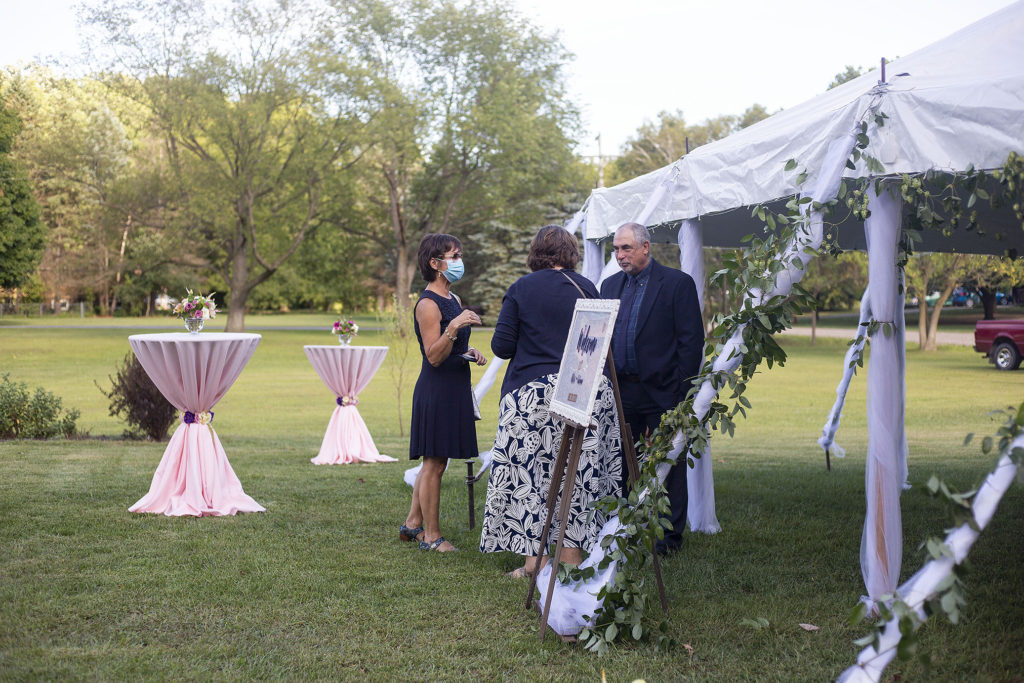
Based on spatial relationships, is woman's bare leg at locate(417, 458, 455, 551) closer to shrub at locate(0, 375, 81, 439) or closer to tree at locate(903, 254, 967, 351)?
shrub at locate(0, 375, 81, 439)

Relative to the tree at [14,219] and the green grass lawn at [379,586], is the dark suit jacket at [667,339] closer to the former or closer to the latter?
the green grass lawn at [379,586]

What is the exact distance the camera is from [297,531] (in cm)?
625

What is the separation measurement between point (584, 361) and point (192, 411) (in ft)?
12.9

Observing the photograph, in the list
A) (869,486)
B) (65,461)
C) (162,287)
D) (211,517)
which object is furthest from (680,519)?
(162,287)

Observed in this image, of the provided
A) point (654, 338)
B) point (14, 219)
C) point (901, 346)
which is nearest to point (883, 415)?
point (901, 346)

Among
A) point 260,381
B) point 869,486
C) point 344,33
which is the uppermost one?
point 344,33

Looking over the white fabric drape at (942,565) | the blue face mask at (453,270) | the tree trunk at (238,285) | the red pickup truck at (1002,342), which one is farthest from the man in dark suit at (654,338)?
the tree trunk at (238,285)

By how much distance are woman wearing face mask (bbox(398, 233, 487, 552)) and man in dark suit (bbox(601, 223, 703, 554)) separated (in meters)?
0.93

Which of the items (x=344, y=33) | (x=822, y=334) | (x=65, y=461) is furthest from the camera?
(x=822, y=334)

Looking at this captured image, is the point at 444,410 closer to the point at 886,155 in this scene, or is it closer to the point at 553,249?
the point at 553,249

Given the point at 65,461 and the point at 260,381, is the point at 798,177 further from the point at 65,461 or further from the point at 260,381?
the point at 260,381

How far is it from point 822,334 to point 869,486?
4463cm

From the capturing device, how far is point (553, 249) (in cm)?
472

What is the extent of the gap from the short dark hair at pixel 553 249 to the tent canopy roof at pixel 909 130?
102 cm
